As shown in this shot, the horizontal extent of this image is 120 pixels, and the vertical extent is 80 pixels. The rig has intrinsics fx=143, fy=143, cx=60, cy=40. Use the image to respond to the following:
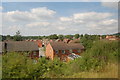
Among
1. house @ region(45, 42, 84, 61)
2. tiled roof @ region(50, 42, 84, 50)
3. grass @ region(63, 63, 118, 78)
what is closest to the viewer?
grass @ region(63, 63, 118, 78)

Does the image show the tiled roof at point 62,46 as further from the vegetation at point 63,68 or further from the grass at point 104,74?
the grass at point 104,74

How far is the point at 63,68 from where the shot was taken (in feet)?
13.2

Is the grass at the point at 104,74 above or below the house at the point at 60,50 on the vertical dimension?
above

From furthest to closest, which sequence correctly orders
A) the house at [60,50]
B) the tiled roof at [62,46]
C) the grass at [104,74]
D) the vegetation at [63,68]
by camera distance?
the tiled roof at [62,46]
the house at [60,50]
the grass at [104,74]
the vegetation at [63,68]

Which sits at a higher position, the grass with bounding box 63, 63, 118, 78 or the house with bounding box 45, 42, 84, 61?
the grass with bounding box 63, 63, 118, 78

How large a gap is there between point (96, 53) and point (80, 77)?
89.0 inches

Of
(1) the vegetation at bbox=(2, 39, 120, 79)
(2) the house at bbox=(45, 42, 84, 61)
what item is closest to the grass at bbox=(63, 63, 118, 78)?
(1) the vegetation at bbox=(2, 39, 120, 79)

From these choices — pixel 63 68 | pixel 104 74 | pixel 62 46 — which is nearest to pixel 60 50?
pixel 62 46

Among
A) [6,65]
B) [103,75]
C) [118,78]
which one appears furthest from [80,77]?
[6,65]

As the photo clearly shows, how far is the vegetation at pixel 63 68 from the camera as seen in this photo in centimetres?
263

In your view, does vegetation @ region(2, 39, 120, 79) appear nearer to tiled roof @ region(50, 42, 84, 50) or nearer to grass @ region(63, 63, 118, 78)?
grass @ region(63, 63, 118, 78)

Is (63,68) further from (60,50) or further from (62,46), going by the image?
(62,46)

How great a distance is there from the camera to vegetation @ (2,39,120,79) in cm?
263

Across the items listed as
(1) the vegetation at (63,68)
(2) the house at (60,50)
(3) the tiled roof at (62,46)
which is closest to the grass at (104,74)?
(1) the vegetation at (63,68)
